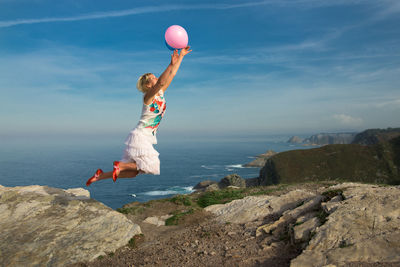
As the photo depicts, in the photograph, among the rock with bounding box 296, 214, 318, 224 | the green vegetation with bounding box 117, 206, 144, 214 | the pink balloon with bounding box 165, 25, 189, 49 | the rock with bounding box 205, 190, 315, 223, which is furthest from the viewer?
the green vegetation with bounding box 117, 206, 144, 214

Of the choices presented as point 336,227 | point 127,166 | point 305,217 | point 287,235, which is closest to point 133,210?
point 127,166

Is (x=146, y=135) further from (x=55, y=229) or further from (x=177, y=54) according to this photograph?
(x=55, y=229)

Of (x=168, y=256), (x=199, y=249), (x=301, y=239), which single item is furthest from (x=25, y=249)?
(x=301, y=239)

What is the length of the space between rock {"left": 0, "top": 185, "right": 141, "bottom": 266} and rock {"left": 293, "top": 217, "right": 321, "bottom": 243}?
559 centimetres

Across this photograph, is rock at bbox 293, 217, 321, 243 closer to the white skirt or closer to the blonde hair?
the white skirt

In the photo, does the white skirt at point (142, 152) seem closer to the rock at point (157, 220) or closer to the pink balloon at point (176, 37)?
the pink balloon at point (176, 37)

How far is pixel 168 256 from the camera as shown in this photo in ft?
25.0

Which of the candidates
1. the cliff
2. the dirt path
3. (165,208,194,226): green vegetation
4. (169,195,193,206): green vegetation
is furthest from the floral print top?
(169,195,193,206): green vegetation

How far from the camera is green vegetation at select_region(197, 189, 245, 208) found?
13.7 meters

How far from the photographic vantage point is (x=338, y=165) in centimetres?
7044

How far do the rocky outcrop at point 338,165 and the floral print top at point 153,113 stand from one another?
62.5 meters

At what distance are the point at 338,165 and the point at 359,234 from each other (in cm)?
7222

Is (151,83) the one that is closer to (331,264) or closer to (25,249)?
(331,264)

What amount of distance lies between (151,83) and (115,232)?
547 cm
